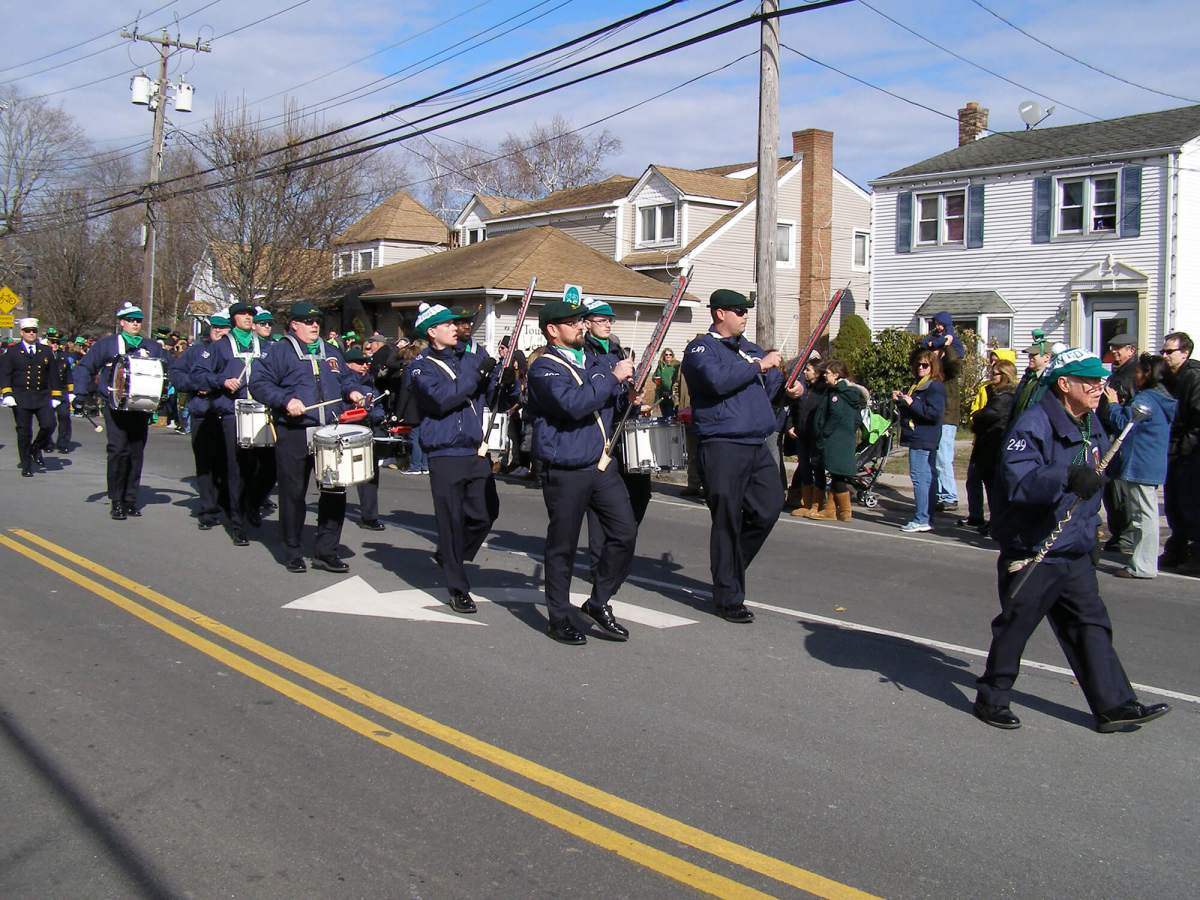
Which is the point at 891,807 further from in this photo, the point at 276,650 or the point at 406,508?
the point at 406,508

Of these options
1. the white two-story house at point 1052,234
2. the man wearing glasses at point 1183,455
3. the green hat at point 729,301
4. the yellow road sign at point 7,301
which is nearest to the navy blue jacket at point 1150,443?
the man wearing glasses at point 1183,455

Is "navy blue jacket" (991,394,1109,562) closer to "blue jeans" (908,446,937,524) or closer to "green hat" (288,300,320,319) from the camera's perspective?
"green hat" (288,300,320,319)

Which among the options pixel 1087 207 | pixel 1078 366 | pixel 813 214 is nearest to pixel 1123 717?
pixel 1078 366

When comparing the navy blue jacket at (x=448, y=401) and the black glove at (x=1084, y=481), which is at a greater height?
the navy blue jacket at (x=448, y=401)

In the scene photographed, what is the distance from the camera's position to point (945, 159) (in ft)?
103

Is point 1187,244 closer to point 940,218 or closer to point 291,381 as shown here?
point 940,218

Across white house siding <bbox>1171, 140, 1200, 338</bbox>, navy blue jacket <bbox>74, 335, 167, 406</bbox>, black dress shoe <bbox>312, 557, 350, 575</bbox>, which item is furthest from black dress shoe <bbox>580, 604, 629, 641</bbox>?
white house siding <bbox>1171, 140, 1200, 338</bbox>

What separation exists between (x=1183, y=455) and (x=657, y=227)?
28.5 m

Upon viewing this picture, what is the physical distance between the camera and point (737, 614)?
775cm

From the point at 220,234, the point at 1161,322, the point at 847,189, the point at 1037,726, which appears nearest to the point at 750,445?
the point at 1037,726

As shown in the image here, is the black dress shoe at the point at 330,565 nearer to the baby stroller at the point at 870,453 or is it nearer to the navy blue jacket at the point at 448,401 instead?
the navy blue jacket at the point at 448,401

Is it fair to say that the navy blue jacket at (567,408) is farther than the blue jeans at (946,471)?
No

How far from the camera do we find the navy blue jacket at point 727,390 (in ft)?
24.2

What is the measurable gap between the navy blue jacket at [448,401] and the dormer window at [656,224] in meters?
29.9
